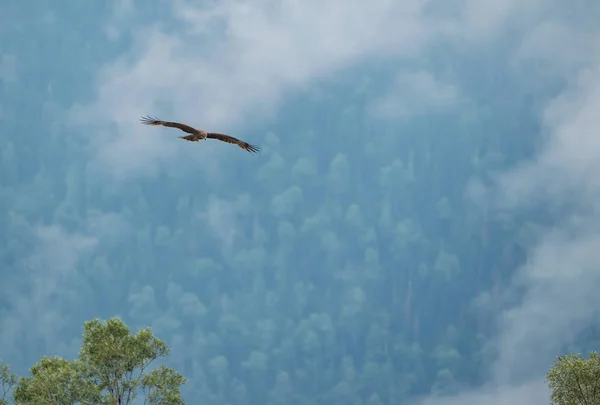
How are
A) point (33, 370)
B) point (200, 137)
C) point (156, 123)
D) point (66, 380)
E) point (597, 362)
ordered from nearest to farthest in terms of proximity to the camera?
point (156, 123), point (200, 137), point (66, 380), point (33, 370), point (597, 362)

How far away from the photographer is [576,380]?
80312 millimetres

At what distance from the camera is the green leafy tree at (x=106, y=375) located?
68.8 meters

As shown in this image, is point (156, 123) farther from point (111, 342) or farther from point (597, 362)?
point (597, 362)

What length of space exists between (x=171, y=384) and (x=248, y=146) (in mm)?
30746

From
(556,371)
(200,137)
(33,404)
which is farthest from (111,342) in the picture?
(556,371)

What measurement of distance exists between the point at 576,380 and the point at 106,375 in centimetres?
4626

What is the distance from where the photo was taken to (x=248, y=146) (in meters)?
47.5

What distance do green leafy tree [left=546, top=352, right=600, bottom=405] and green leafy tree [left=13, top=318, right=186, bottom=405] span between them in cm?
3858

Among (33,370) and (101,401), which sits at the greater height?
(33,370)

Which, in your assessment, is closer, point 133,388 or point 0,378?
point 133,388

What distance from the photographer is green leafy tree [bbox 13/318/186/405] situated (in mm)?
68750

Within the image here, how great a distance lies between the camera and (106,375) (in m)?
69.8

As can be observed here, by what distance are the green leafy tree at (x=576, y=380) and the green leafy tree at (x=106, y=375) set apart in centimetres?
3858

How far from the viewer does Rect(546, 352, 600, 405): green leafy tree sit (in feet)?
262
